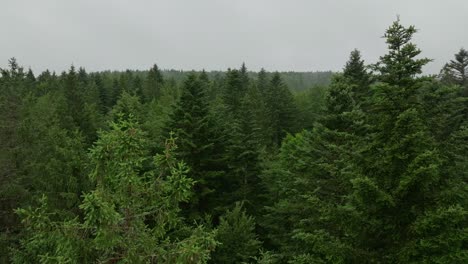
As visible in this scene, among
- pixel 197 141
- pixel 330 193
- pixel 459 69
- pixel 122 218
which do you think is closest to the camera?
pixel 122 218

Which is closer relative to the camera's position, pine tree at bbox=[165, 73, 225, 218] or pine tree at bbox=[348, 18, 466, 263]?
pine tree at bbox=[348, 18, 466, 263]

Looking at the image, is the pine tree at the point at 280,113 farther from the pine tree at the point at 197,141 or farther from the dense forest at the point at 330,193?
the dense forest at the point at 330,193

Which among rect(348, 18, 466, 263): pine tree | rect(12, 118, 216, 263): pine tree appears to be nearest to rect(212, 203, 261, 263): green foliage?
rect(348, 18, 466, 263): pine tree

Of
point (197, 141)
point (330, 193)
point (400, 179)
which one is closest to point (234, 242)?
point (330, 193)

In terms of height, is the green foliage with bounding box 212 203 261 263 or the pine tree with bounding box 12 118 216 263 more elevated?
the pine tree with bounding box 12 118 216 263

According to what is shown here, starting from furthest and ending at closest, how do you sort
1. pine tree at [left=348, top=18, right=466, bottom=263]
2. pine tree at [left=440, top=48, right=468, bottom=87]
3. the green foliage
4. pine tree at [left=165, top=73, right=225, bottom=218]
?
pine tree at [left=440, top=48, right=468, bottom=87] → pine tree at [left=165, top=73, right=225, bottom=218] → the green foliage → pine tree at [left=348, top=18, right=466, bottom=263]

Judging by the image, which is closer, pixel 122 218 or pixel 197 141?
pixel 122 218

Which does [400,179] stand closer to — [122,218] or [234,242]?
[122,218]

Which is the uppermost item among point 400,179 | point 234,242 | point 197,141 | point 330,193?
point 400,179

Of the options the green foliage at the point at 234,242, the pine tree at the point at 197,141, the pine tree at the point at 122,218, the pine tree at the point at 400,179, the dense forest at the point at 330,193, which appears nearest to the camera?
the pine tree at the point at 122,218

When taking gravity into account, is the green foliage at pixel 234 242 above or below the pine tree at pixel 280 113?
below

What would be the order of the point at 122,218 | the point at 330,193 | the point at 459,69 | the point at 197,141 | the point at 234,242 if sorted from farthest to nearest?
the point at 459,69
the point at 197,141
the point at 234,242
the point at 330,193
the point at 122,218

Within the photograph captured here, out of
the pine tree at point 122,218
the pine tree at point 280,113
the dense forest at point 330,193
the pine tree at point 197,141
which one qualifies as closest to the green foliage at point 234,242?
the dense forest at point 330,193

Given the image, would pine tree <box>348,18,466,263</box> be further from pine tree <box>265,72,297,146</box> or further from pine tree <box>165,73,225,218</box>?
pine tree <box>265,72,297,146</box>
